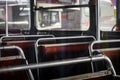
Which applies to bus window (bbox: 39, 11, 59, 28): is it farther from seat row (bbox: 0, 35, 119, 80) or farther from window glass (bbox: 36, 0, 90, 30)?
seat row (bbox: 0, 35, 119, 80)

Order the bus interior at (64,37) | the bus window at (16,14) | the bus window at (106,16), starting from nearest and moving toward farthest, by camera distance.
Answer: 1. the bus interior at (64,37)
2. the bus window at (106,16)
3. the bus window at (16,14)

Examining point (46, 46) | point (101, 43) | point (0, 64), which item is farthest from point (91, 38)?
point (0, 64)

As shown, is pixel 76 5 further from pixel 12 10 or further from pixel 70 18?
pixel 12 10

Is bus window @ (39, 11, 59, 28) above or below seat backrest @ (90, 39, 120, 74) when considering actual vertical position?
above

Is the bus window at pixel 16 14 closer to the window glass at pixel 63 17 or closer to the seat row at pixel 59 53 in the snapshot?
the window glass at pixel 63 17

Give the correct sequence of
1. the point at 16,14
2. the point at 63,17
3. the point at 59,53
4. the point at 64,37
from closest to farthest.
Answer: the point at 59,53
the point at 64,37
the point at 63,17
the point at 16,14

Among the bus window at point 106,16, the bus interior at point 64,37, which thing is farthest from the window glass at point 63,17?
the bus window at point 106,16

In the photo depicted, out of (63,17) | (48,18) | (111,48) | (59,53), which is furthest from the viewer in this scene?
(48,18)

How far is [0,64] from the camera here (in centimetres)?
243

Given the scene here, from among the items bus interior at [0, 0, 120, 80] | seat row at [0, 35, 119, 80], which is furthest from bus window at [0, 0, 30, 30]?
seat row at [0, 35, 119, 80]

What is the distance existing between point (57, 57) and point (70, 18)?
0.67 metres

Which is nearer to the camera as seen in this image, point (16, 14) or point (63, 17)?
point (63, 17)

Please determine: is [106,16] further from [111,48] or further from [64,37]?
[64,37]

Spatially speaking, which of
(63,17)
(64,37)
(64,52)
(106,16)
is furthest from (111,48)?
(63,17)
